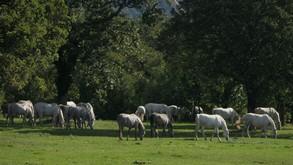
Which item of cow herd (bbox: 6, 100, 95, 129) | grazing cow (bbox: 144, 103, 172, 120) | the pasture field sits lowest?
the pasture field

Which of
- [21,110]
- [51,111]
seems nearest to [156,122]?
[51,111]

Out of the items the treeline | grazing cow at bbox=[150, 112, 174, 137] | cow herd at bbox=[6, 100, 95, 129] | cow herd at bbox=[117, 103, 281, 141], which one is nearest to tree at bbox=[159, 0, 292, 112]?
the treeline

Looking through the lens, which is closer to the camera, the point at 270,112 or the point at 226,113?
the point at 270,112

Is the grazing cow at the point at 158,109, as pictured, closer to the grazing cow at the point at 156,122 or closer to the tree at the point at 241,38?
the tree at the point at 241,38

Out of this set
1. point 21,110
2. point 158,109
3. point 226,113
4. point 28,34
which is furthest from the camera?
point 158,109

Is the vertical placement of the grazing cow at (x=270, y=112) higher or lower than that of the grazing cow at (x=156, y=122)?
higher

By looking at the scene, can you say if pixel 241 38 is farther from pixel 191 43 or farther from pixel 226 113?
pixel 226 113

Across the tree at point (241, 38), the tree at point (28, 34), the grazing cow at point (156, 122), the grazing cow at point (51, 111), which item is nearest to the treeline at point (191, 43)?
the tree at point (241, 38)

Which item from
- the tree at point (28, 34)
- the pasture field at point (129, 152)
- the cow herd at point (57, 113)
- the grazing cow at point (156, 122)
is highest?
the tree at point (28, 34)

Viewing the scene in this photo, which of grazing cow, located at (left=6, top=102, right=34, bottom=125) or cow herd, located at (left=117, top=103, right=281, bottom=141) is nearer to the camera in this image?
cow herd, located at (left=117, top=103, right=281, bottom=141)

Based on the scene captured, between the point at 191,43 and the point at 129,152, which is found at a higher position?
the point at 191,43

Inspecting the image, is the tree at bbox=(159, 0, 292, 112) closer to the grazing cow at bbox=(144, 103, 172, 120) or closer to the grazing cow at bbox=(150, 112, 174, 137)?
the grazing cow at bbox=(150, 112, 174, 137)

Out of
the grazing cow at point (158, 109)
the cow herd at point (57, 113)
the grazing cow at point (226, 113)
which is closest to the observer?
the cow herd at point (57, 113)

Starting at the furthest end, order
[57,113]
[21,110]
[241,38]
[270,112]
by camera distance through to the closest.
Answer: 1. [270,112]
2. [241,38]
3. [57,113]
4. [21,110]
